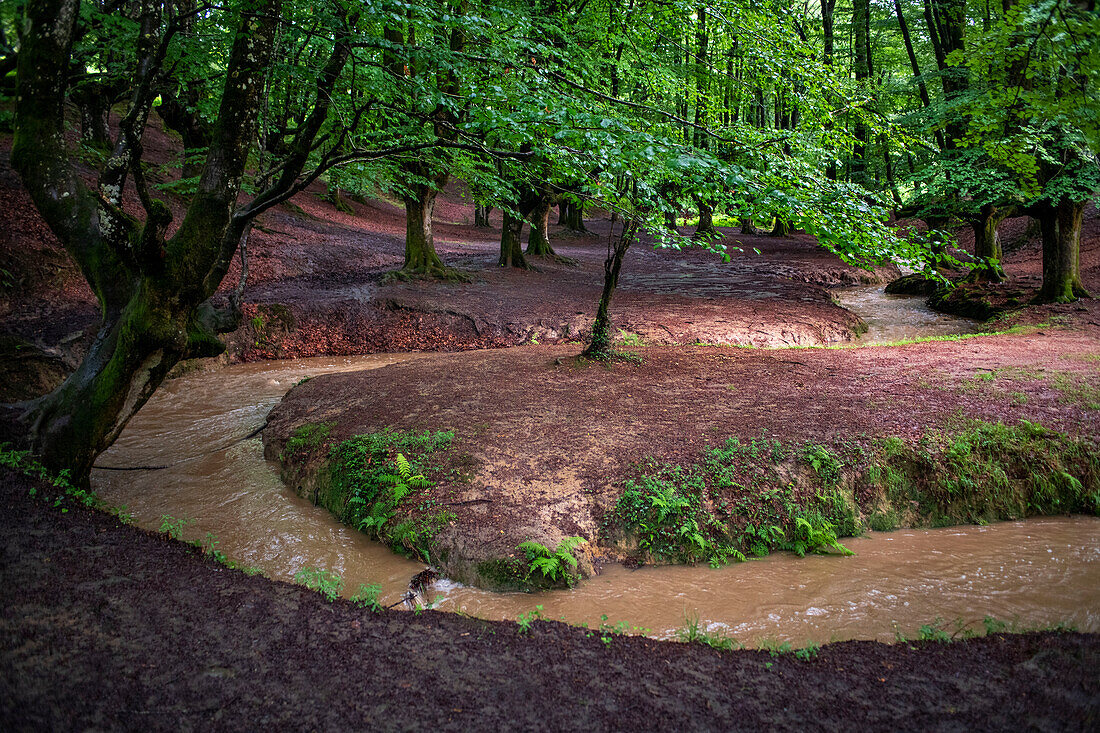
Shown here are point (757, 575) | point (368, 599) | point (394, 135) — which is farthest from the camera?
point (394, 135)

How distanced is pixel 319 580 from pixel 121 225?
3.88 meters

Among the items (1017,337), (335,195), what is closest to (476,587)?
(1017,337)

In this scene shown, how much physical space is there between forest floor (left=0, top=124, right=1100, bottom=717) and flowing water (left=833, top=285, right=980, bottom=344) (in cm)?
109

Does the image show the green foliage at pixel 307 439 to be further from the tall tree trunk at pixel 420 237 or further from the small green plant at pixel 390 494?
the tall tree trunk at pixel 420 237

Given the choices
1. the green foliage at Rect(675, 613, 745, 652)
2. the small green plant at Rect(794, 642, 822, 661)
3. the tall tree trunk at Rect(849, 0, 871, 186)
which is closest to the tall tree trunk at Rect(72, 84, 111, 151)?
the green foliage at Rect(675, 613, 745, 652)

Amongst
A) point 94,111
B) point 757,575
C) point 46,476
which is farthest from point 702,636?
point 94,111

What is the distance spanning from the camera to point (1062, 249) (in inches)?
501

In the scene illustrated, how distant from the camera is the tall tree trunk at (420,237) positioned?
15602mm

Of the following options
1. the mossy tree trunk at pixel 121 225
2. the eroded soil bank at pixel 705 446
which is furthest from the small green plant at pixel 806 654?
the mossy tree trunk at pixel 121 225

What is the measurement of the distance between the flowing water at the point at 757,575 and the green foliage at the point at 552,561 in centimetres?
13

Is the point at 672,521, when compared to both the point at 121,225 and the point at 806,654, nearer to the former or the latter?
the point at 806,654

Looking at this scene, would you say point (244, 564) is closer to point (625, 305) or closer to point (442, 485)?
point (442, 485)

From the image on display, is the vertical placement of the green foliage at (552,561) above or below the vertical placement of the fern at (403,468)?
below

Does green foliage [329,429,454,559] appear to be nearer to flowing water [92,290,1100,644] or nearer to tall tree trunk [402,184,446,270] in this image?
flowing water [92,290,1100,644]
